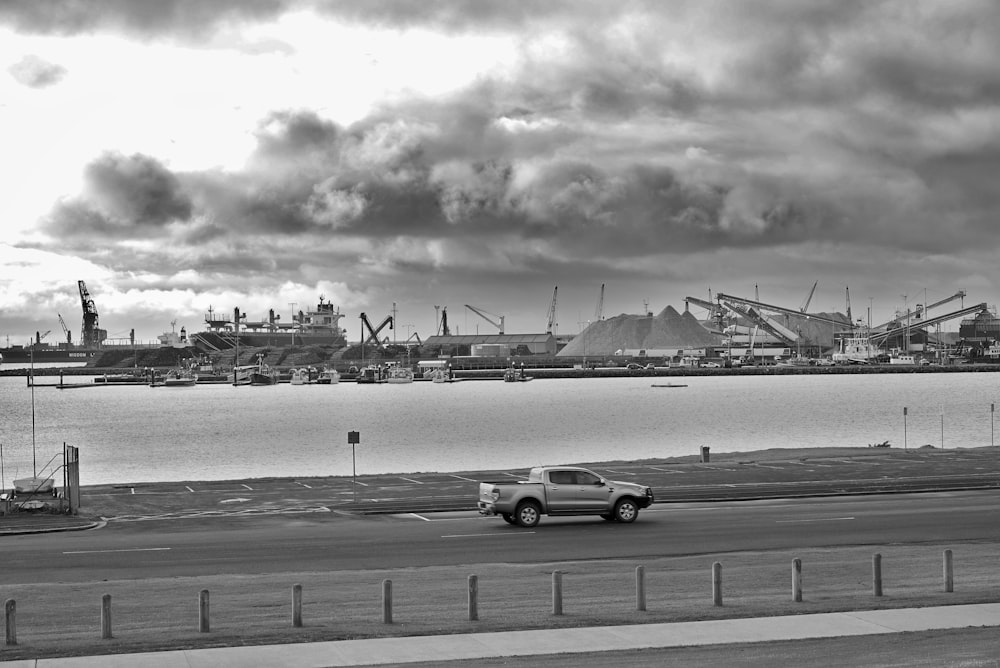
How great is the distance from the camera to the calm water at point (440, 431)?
8550 centimetres

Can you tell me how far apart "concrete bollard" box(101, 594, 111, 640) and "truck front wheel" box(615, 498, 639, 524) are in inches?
792

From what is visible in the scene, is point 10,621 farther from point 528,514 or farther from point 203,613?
point 528,514

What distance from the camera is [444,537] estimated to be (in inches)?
1246

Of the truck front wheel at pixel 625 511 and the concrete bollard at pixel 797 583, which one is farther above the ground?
the concrete bollard at pixel 797 583

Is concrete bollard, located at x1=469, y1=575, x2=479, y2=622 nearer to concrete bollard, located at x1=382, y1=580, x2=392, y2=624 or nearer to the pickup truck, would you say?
concrete bollard, located at x1=382, y1=580, x2=392, y2=624

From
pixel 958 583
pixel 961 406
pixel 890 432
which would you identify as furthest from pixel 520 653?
pixel 961 406

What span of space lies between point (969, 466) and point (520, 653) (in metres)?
43.0

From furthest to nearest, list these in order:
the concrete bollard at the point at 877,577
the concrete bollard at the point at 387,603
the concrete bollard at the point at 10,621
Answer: the concrete bollard at the point at 877,577 → the concrete bollard at the point at 387,603 → the concrete bollard at the point at 10,621

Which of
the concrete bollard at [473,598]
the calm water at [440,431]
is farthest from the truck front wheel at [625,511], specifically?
the calm water at [440,431]

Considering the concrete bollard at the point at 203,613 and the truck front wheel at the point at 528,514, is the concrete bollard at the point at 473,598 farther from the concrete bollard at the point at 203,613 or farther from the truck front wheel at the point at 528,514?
the truck front wheel at the point at 528,514

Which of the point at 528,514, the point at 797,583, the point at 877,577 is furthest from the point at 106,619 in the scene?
the point at 528,514

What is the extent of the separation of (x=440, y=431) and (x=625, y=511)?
82.5 metres

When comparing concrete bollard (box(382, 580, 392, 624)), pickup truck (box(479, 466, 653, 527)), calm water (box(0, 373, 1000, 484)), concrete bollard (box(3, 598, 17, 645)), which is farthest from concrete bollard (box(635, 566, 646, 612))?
calm water (box(0, 373, 1000, 484))

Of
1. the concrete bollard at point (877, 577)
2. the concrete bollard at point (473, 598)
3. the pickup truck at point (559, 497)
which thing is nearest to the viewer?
the concrete bollard at point (473, 598)
